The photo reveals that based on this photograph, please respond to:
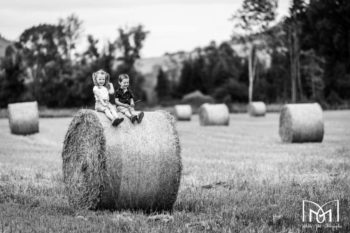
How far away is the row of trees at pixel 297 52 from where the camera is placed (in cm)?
6066

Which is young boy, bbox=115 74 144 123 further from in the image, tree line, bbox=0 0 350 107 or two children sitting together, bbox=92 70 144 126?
tree line, bbox=0 0 350 107

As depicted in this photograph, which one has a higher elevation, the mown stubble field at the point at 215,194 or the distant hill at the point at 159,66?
the distant hill at the point at 159,66

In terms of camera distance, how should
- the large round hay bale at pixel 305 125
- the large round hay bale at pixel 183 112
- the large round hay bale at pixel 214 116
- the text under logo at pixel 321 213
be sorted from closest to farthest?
1. the text under logo at pixel 321 213
2. the large round hay bale at pixel 305 125
3. the large round hay bale at pixel 214 116
4. the large round hay bale at pixel 183 112

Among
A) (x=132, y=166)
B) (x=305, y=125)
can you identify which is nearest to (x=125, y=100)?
(x=132, y=166)

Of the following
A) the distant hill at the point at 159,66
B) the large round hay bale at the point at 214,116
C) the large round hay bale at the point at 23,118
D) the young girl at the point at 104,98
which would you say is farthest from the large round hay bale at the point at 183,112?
the distant hill at the point at 159,66

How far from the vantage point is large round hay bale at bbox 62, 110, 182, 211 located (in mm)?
8305

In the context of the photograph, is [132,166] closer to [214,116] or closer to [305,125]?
[305,125]

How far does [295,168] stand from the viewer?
1310cm

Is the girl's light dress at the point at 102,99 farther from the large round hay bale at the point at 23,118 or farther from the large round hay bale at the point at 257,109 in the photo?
the large round hay bale at the point at 257,109

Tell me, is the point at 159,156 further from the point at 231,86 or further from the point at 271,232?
the point at 231,86

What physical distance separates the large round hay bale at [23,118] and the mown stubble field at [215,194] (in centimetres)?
1027

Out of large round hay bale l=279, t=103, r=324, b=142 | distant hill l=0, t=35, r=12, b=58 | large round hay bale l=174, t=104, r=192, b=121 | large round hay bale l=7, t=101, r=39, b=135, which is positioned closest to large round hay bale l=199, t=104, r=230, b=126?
large round hay bale l=174, t=104, r=192, b=121

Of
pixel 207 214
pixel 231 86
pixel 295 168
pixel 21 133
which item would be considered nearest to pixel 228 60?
pixel 231 86

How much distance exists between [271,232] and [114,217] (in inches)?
83.7
